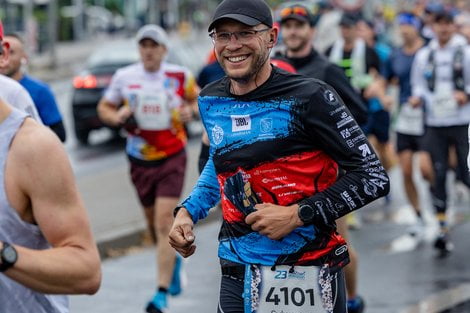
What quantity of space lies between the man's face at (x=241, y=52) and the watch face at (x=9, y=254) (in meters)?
1.61

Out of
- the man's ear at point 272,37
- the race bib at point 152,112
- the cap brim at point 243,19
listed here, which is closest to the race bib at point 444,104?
the race bib at point 152,112

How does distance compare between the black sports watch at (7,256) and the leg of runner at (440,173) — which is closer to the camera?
the black sports watch at (7,256)

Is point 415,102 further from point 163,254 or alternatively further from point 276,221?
point 276,221

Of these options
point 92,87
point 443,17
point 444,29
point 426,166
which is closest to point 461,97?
point 444,29

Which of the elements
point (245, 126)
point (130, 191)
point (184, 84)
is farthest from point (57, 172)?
point (130, 191)

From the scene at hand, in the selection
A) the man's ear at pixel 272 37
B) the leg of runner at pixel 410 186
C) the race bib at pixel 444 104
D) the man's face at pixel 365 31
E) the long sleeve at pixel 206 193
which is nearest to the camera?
the man's ear at pixel 272 37

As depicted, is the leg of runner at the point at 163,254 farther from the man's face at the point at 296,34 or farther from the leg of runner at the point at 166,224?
the man's face at the point at 296,34

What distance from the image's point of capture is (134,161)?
8758mm

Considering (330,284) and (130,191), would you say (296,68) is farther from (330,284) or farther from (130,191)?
(130,191)

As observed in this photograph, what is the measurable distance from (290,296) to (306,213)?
1.23ft

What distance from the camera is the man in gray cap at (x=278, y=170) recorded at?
4.43 metres

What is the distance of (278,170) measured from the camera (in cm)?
447

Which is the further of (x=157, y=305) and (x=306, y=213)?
(x=157, y=305)

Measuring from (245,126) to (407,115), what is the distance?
6.51 meters
